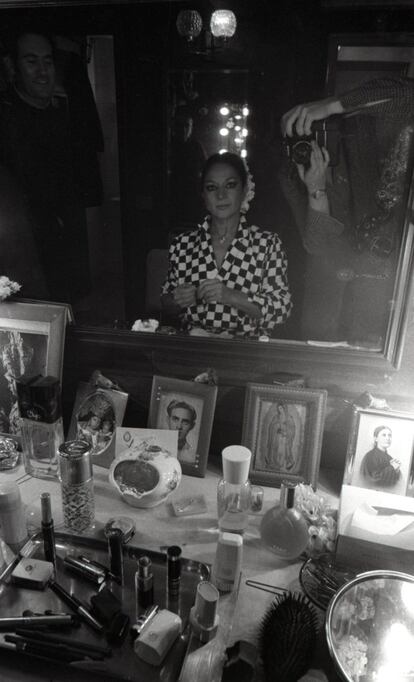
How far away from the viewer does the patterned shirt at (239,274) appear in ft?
3.57

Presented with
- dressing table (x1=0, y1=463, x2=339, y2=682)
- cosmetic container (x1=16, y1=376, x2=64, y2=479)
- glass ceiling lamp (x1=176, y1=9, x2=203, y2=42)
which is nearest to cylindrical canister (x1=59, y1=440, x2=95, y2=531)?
dressing table (x1=0, y1=463, x2=339, y2=682)

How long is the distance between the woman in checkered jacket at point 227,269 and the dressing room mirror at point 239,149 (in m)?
0.02

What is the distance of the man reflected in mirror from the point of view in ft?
3.51

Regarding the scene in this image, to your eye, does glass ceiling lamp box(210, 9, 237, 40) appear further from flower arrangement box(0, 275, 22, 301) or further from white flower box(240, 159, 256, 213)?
flower arrangement box(0, 275, 22, 301)

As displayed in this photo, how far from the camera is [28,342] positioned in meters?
1.26

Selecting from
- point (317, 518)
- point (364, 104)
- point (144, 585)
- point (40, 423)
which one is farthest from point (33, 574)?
point (364, 104)

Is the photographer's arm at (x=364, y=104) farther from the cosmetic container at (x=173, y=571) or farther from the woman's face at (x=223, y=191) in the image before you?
the cosmetic container at (x=173, y=571)

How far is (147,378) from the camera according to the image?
4.16 ft

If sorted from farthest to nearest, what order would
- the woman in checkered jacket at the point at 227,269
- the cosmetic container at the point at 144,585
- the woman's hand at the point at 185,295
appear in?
the woman's hand at the point at 185,295 < the woman in checkered jacket at the point at 227,269 < the cosmetic container at the point at 144,585

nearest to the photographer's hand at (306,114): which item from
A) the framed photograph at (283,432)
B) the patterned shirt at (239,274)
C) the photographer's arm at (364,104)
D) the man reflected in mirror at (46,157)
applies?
the photographer's arm at (364,104)

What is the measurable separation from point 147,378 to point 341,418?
1.62 ft

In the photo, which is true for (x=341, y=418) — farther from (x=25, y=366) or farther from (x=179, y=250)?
(x=25, y=366)

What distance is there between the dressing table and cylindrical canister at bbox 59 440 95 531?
1.4 inches

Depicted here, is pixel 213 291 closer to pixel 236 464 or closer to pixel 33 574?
pixel 236 464
